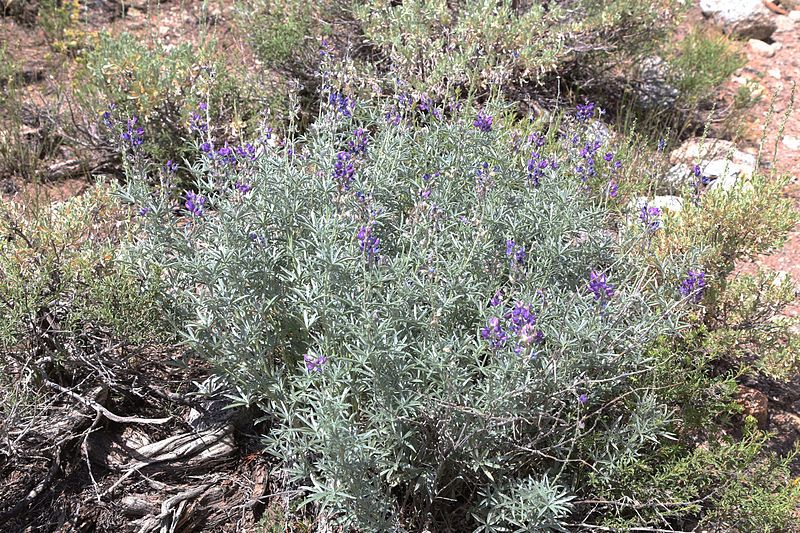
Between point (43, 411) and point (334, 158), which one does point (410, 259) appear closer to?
point (334, 158)

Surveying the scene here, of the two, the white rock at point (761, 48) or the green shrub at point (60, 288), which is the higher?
the white rock at point (761, 48)

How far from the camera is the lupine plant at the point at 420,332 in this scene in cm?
234

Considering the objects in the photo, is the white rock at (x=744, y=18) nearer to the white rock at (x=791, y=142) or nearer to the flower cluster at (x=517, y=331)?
the white rock at (x=791, y=142)

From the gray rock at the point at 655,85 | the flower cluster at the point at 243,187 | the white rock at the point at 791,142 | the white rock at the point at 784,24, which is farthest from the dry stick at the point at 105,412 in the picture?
the white rock at the point at 784,24

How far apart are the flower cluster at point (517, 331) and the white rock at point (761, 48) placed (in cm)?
533

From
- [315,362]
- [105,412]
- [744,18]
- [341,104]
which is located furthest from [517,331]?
[744,18]

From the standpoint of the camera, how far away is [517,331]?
2238mm

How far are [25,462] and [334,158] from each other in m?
1.86

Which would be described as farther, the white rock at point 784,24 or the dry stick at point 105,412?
the white rock at point 784,24

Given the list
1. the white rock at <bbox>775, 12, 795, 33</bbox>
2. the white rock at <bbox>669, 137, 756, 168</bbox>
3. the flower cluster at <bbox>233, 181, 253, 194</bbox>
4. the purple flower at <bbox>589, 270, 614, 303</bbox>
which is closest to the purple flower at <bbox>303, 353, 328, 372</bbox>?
the flower cluster at <bbox>233, 181, 253, 194</bbox>

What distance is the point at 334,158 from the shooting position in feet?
9.87

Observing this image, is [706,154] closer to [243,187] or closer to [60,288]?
[243,187]

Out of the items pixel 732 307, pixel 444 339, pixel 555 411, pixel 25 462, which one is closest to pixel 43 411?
pixel 25 462

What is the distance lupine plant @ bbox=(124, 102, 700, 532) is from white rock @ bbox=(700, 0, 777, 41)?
4503mm
